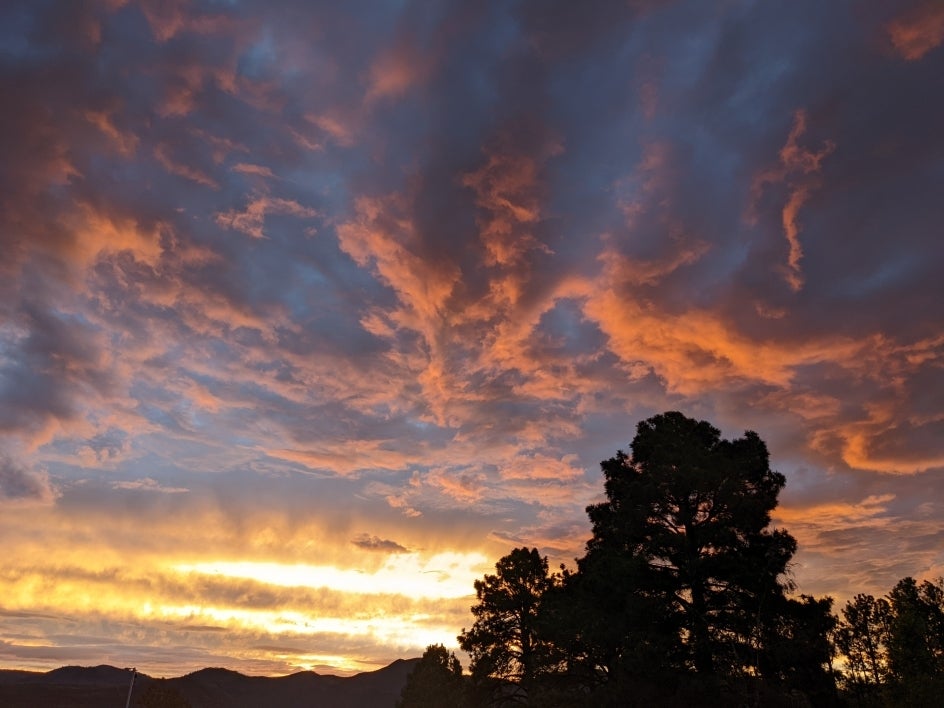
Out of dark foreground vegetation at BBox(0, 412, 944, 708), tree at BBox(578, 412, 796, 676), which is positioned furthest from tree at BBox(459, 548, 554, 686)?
tree at BBox(578, 412, 796, 676)

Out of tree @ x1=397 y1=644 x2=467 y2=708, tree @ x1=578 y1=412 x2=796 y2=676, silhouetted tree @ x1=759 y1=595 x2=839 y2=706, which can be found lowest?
tree @ x1=397 y1=644 x2=467 y2=708

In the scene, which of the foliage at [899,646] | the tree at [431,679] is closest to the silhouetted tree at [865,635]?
the foliage at [899,646]

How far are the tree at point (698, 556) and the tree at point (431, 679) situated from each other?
4072cm

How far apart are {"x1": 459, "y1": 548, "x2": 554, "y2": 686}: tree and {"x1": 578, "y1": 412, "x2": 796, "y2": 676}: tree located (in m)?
11.5

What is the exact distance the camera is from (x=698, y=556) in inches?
958

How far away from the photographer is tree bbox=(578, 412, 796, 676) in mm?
23406

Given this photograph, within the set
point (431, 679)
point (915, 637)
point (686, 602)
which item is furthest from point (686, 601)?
point (431, 679)

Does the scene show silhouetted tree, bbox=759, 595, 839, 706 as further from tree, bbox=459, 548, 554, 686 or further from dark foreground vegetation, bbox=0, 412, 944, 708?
tree, bbox=459, 548, 554, 686

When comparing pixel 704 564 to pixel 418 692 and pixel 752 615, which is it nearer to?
pixel 752 615

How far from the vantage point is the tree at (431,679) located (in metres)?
62.3

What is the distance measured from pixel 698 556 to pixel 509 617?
1802cm

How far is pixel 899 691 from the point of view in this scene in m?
49.9

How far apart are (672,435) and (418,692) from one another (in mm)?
55900

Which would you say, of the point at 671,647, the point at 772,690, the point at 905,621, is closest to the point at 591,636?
the point at 671,647
